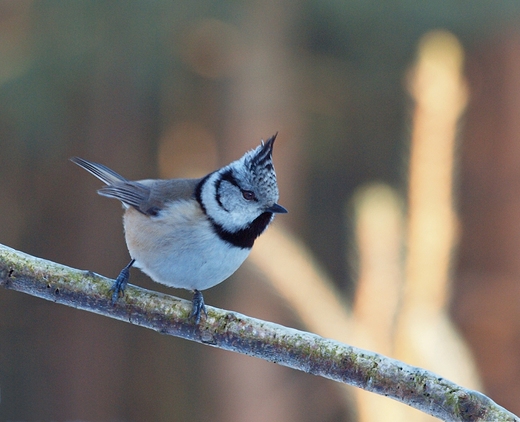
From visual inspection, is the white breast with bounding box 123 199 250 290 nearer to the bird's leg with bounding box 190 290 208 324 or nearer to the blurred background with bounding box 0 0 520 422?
the bird's leg with bounding box 190 290 208 324

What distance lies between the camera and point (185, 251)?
209 cm

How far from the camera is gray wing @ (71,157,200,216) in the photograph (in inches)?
91.4

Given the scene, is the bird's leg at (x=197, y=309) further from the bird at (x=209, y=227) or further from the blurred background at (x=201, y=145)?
the blurred background at (x=201, y=145)

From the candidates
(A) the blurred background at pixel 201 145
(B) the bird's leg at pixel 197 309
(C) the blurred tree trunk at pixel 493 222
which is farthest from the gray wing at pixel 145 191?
(C) the blurred tree trunk at pixel 493 222

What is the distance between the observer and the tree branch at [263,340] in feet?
5.30

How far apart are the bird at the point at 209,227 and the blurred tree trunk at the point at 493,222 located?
9.25ft

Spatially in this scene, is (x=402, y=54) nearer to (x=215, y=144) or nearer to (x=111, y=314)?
(x=215, y=144)

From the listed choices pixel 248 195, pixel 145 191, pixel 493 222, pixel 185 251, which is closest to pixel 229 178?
pixel 248 195

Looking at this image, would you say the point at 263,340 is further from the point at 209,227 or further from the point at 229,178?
the point at 229,178

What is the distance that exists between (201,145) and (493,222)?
2.39m

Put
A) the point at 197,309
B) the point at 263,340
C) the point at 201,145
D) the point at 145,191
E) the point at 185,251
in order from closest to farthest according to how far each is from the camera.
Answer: the point at 263,340, the point at 197,309, the point at 185,251, the point at 145,191, the point at 201,145

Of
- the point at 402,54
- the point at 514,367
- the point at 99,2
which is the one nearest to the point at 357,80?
the point at 402,54

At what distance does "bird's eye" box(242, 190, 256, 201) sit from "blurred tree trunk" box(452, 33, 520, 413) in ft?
9.33

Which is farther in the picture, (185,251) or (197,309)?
(185,251)
